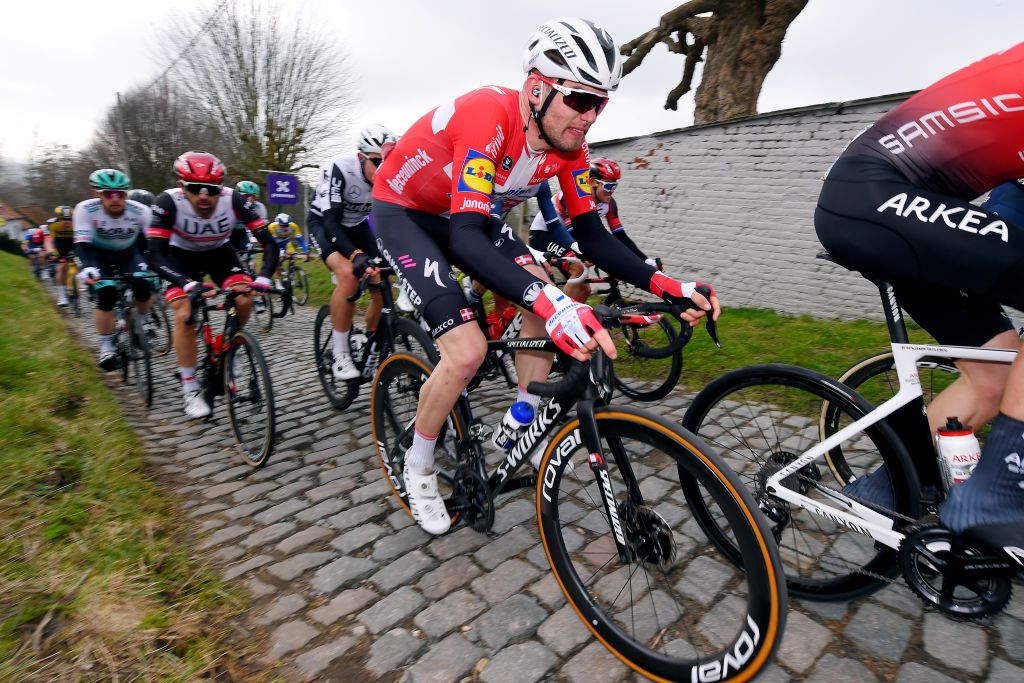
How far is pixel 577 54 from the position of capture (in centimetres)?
226

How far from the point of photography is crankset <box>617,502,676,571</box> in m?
2.03

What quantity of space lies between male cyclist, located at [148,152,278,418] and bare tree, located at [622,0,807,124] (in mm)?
9421

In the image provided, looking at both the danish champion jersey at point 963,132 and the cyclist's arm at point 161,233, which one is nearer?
the danish champion jersey at point 963,132

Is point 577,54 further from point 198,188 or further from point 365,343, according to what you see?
point 198,188

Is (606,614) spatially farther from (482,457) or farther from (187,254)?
(187,254)

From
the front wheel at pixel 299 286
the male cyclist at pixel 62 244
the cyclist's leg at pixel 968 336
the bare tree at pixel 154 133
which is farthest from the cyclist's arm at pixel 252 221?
the bare tree at pixel 154 133

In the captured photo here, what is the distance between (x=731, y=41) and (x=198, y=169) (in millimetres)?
10315

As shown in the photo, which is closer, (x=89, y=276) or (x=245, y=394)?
(x=245, y=394)

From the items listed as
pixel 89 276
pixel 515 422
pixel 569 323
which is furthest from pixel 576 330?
pixel 89 276

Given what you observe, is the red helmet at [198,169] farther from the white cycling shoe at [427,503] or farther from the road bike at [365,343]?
the white cycling shoe at [427,503]

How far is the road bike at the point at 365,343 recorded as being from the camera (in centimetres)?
435

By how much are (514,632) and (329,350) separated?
3632 mm

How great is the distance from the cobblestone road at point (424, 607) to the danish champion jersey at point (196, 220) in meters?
2.18

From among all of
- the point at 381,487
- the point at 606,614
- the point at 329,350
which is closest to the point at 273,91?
the point at 329,350
